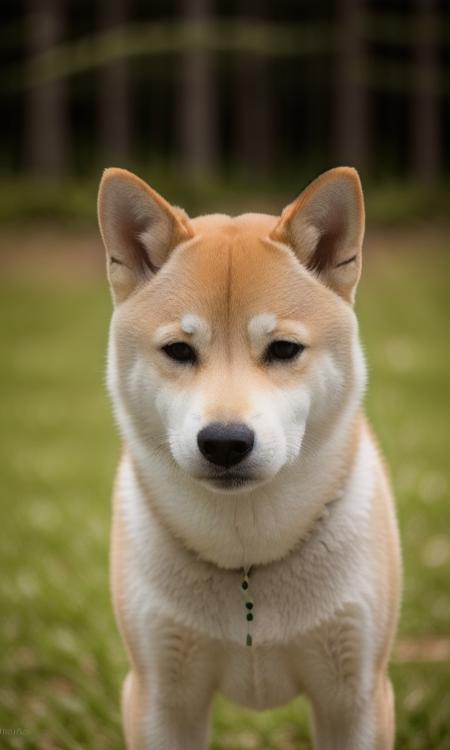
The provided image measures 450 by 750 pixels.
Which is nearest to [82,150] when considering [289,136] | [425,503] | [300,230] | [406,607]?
[289,136]

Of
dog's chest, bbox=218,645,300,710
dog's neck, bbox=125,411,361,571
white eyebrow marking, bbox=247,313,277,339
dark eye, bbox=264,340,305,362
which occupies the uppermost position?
white eyebrow marking, bbox=247,313,277,339

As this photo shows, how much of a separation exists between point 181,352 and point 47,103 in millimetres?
13496

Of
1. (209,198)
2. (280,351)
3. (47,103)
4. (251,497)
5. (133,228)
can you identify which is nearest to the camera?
(280,351)

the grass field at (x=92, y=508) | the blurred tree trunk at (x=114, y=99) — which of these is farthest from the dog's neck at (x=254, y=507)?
the blurred tree trunk at (x=114, y=99)

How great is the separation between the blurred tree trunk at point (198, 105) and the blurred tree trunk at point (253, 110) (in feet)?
2.47

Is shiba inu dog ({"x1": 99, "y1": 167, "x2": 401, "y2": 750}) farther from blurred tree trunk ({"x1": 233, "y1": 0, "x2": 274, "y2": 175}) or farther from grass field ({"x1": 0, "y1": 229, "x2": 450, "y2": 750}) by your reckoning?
blurred tree trunk ({"x1": 233, "y1": 0, "x2": 274, "y2": 175})

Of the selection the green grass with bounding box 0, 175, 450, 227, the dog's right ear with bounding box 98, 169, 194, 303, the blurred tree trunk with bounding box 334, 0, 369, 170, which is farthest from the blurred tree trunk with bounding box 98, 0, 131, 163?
the dog's right ear with bounding box 98, 169, 194, 303

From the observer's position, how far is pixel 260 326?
8.45 feet

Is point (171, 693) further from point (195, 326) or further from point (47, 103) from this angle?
point (47, 103)

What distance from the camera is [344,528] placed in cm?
279

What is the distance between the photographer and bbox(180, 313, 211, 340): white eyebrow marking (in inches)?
102

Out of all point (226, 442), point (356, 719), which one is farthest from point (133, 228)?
point (356, 719)

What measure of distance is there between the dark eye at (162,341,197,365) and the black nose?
0.28 metres

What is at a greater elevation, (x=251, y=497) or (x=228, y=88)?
(x=228, y=88)
